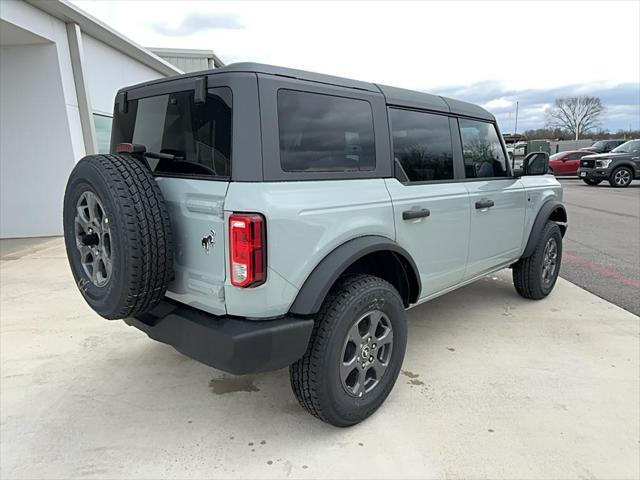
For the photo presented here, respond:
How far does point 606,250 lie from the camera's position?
22.4ft

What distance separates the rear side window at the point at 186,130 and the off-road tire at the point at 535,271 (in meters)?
3.39

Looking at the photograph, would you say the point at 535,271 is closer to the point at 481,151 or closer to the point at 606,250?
A: the point at 481,151

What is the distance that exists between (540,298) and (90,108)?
25.5 ft

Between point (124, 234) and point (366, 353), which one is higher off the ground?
point (124, 234)

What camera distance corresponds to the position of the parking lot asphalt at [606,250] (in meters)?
4.95

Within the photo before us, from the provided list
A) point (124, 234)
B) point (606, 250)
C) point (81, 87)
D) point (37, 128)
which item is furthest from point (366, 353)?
point (81, 87)

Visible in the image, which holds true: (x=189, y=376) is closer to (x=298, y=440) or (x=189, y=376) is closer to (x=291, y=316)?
(x=298, y=440)

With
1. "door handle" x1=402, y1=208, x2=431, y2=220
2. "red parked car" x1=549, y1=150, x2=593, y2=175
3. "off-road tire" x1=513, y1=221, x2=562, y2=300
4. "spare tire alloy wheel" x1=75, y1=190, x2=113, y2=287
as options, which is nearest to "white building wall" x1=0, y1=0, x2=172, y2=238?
"spare tire alloy wheel" x1=75, y1=190, x2=113, y2=287

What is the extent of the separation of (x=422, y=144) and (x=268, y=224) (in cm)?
153

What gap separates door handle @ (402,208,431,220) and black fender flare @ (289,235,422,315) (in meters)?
0.32

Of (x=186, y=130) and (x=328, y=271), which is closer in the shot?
(x=328, y=271)

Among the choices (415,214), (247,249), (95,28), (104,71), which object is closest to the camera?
(247,249)

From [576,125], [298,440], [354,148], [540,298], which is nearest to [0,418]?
[298,440]

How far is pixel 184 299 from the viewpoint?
2277 millimetres
